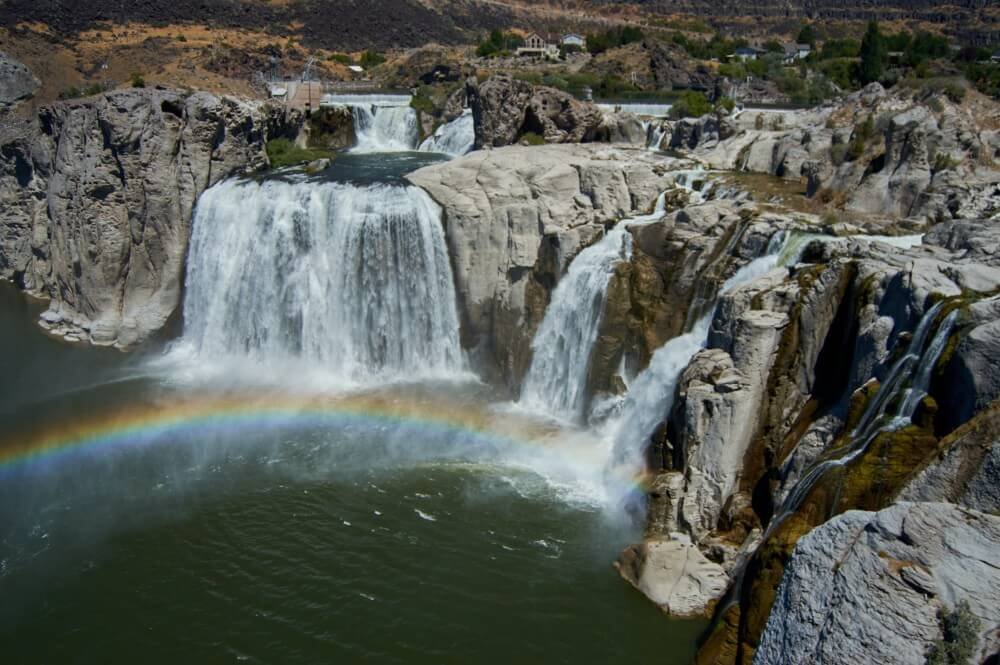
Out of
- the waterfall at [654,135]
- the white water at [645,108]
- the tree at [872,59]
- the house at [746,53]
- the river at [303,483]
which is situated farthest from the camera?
the house at [746,53]

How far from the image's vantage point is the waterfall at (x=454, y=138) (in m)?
38.0

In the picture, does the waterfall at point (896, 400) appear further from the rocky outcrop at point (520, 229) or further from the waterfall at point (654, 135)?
the waterfall at point (654, 135)

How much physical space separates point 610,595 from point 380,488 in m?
6.30

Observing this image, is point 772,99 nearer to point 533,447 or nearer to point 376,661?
point 533,447

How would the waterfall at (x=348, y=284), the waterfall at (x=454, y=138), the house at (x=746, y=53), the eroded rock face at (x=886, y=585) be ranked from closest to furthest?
1. the eroded rock face at (x=886, y=585)
2. the waterfall at (x=348, y=284)
3. the waterfall at (x=454, y=138)
4. the house at (x=746, y=53)

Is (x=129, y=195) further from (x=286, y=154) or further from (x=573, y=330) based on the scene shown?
(x=573, y=330)

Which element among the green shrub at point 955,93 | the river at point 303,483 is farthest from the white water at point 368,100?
the green shrub at point 955,93

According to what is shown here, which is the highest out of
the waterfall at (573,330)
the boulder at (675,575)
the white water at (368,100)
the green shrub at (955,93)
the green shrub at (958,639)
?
the green shrub at (955,93)

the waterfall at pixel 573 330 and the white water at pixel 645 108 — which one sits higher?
the white water at pixel 645 108

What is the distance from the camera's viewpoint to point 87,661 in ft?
44.1

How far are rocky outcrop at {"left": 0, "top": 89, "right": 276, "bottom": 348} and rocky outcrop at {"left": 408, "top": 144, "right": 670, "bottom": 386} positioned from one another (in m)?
9.83

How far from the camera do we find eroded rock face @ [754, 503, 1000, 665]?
A: 7777mm

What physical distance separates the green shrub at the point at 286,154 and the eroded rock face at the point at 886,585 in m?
27.9

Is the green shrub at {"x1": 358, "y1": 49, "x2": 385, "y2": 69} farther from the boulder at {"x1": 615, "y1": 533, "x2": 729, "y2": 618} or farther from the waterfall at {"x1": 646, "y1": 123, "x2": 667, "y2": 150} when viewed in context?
the boulder at {"x1": 615, "y1": 533, "x2": 729, "y2": 618}
